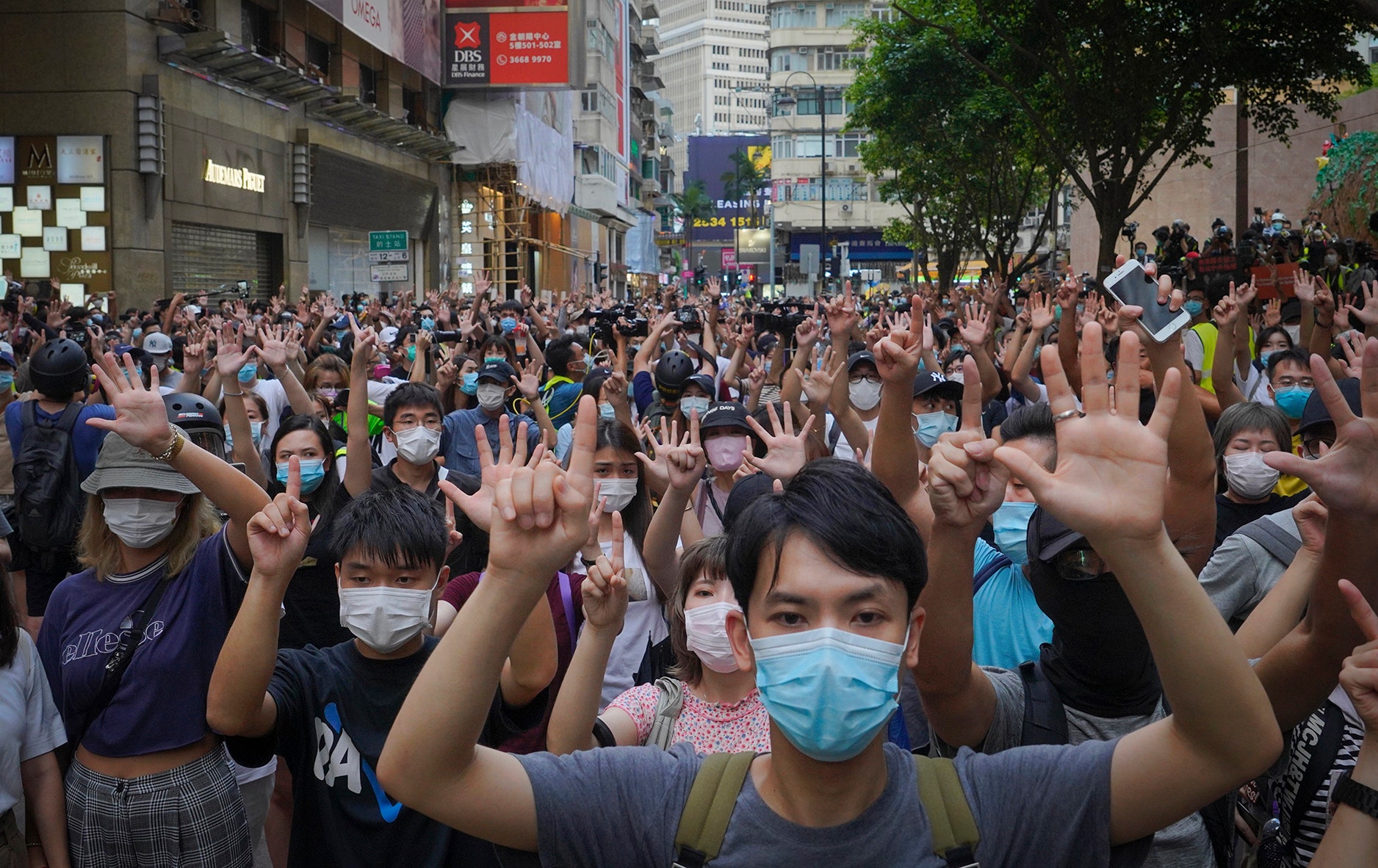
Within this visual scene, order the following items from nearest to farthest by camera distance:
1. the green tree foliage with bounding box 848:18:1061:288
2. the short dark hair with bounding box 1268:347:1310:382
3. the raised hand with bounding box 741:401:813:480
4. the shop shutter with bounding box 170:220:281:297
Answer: the raised hand with bounding box 741:401:813:480, the short dark hair with bounding box 1268:347:1310:382, the shop shutter with bounding box 170:220:281:297, the green tree foliage with bounding box 848:18:1061:288

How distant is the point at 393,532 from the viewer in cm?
328

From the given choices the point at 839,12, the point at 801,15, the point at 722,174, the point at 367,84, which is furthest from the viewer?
the point at 722,174

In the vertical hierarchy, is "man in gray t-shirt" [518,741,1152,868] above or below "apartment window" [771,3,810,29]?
below

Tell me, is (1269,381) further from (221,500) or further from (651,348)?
(221,500)

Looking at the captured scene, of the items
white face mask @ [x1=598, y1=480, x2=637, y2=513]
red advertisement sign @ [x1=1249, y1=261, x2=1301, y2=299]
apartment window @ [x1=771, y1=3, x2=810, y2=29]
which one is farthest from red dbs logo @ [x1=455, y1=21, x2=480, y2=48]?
apartment window @ [x1=771, y1=3, x2=810, y2=29]

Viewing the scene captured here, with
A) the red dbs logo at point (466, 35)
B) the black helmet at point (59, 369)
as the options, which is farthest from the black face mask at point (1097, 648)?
the red dbs logo at point (466, 35)

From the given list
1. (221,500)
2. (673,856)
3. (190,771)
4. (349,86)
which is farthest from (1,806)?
(349,86)

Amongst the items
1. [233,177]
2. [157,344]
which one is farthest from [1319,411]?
[233,177]

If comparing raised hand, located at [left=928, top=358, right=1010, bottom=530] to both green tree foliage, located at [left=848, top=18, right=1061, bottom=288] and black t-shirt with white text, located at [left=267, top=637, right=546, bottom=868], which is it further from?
green tree foliage, located at [left=848, top=18, right=1061, bottom=288]

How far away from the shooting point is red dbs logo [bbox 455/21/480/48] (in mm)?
35250

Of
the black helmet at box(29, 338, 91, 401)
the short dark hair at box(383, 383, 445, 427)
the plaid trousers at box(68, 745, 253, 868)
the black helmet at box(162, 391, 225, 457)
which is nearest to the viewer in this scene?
the plaid trousers at box(68, 745, 253, 868)

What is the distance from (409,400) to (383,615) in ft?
9.10

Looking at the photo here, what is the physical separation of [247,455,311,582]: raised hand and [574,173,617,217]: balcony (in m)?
54.6

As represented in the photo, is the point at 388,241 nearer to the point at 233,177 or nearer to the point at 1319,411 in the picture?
the point at 233,177
